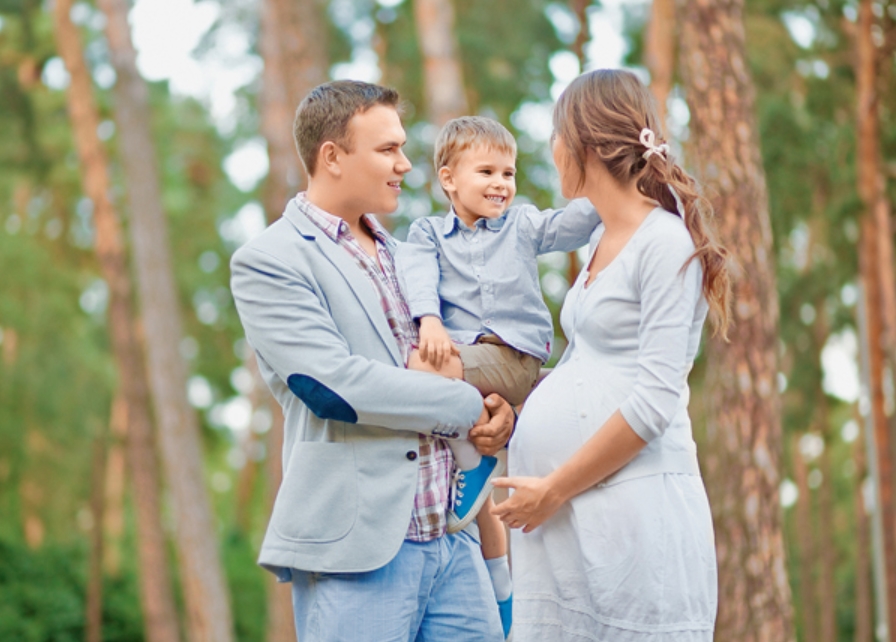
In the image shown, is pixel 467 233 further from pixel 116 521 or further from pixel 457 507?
pixel 116 521

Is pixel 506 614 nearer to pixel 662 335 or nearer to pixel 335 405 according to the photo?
pixel 335 405

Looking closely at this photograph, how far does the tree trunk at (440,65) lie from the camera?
9.70m

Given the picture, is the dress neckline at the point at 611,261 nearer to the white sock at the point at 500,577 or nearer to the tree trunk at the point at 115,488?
the white sock at the point at 500,577

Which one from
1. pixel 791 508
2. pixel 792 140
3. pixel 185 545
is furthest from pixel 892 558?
pixel 791 508

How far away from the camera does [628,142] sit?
8.42 ft

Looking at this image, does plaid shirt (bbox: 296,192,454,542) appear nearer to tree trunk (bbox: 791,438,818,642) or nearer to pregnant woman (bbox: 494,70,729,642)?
pregnant woman (bbox: 494,70,729,642)

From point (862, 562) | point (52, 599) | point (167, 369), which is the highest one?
point (167, 369)

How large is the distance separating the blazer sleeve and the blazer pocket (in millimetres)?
111

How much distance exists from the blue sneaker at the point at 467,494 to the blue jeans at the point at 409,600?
52 mm

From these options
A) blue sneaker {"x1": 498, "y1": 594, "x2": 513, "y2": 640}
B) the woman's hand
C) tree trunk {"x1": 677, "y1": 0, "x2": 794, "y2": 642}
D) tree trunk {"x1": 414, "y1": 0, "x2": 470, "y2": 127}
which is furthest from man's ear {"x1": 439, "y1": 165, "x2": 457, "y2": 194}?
tree trunk {"x1": 414, "y1": 0, "x2": 470, "y2": 127}

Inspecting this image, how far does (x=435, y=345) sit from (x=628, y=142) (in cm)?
68

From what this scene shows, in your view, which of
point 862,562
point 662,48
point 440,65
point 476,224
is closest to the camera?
point 476,224

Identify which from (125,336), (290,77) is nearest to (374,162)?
(290,77)

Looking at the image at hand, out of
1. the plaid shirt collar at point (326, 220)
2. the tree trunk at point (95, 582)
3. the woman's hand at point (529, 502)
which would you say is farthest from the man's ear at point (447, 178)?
the tree trunk at point (95, 582)
